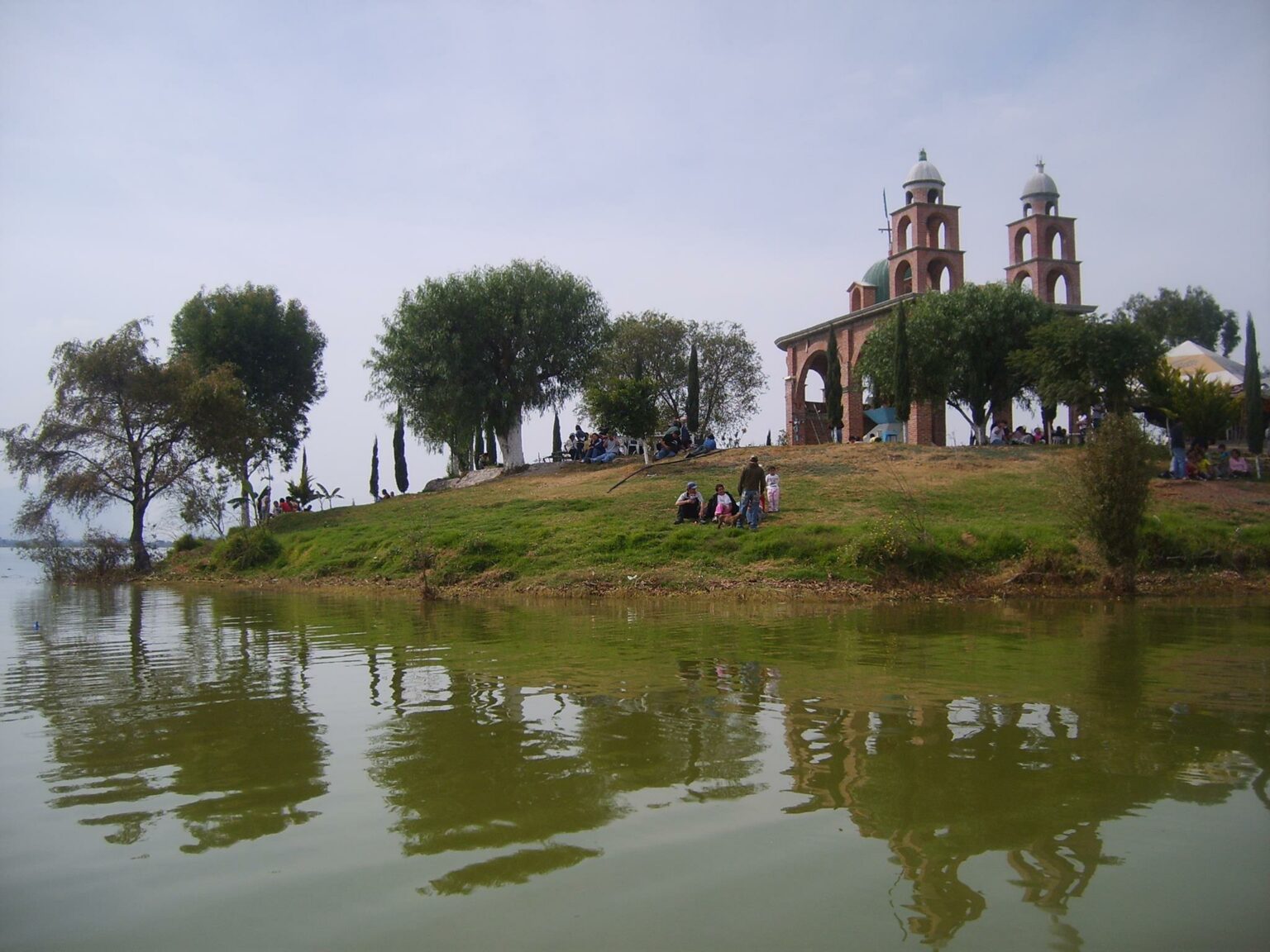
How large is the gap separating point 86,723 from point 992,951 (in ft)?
20.0

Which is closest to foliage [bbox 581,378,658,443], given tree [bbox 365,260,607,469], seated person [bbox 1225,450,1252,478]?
tree [bbox 365,260,607,469]

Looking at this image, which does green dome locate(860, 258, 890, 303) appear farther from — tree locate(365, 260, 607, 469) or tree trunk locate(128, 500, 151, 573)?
tree trunk locate(128, 500, 151, 573)

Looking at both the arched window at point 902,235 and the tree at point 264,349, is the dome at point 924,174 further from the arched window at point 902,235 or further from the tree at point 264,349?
the tree at point 264,349

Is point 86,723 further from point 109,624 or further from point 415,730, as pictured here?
point 109,624

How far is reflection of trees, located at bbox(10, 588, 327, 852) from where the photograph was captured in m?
4.67

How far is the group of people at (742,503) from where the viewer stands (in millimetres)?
21438

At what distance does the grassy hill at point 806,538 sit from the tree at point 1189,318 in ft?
145

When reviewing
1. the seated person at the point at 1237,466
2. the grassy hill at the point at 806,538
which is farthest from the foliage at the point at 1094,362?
the seated person at the point at 1237,466

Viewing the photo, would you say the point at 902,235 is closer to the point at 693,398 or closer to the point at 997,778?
the point at 693,398

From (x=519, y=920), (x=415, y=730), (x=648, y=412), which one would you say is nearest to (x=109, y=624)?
(x=415, y=730)

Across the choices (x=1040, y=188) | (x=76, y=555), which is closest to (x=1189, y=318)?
(x=1040, y=188)

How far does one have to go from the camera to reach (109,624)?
1477 centimetres

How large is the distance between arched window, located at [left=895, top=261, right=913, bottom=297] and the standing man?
31.6 meters

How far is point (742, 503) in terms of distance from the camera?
850 inches
